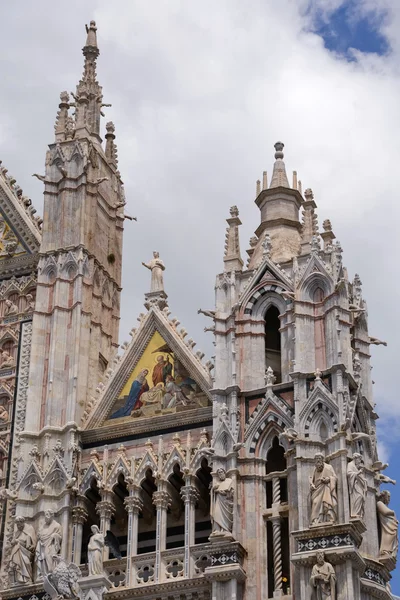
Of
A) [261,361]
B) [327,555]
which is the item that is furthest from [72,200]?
[327,555]

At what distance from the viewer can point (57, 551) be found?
24031 millimetres

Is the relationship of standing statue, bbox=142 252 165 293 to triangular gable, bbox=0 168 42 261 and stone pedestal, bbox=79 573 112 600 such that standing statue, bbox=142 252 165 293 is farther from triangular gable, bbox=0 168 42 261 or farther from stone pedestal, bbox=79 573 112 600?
stone pedestal, bbox=79 573 112 600

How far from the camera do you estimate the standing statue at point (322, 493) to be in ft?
72.3

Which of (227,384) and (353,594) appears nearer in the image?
(353,594)

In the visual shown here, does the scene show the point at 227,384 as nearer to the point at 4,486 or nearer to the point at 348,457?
the point at 348,457

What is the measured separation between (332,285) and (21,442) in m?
6.47

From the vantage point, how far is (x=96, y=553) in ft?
76.4

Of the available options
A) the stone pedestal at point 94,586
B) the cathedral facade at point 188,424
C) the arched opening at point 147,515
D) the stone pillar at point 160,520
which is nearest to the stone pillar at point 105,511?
the cathedral facade at point 188,424

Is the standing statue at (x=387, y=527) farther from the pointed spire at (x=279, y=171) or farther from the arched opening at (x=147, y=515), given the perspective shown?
the pointed spire at (x=279, y=171)

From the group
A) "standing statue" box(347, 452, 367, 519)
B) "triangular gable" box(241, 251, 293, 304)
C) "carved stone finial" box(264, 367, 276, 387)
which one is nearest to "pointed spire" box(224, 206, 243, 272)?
"triangular gable" box(241, 251, 293, 304)

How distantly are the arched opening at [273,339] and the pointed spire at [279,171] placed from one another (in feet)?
9.72

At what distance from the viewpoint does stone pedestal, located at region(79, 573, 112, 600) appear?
2244cm

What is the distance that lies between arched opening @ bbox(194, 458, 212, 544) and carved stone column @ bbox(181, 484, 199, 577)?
0.27 meters

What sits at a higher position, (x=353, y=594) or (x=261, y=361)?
(x=261, y=361)
